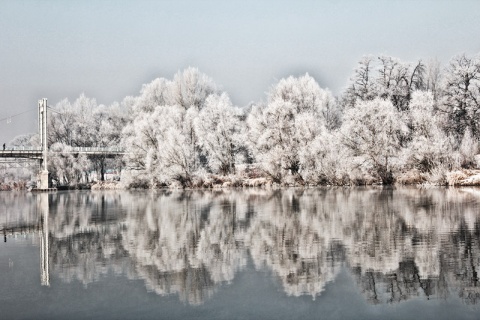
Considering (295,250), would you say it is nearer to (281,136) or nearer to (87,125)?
(281,136)

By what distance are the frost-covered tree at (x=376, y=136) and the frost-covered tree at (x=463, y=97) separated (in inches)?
288

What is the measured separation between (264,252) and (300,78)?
175 ft

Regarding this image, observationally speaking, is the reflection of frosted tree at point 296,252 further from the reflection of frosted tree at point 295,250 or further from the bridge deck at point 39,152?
the bridge deck at point 39,152

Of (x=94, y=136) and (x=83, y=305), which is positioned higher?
(x=94, y=136)

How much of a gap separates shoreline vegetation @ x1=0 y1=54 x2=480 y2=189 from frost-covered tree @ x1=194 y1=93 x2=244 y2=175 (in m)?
0.11

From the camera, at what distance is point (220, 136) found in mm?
52062

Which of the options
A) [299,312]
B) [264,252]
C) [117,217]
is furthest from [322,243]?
[117,217]

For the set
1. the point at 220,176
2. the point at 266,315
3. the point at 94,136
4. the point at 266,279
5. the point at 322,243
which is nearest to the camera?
the point at 266,315

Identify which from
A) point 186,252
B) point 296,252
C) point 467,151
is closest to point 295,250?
point 296,252

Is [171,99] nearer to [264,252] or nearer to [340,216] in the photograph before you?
[340,216]

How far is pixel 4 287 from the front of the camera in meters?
8.23

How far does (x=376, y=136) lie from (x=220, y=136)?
58.6ft

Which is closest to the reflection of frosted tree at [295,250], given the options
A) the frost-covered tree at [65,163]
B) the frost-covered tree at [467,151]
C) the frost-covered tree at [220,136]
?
the frost-covered tree at [467,151]

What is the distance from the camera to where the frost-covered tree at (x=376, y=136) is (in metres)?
40.2
